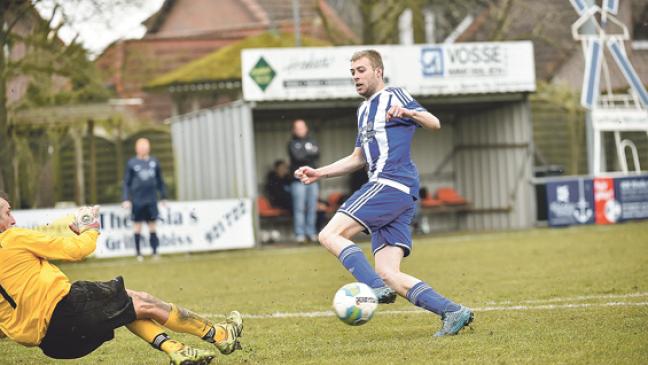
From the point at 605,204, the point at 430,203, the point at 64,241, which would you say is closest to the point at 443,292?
the point at 64,241

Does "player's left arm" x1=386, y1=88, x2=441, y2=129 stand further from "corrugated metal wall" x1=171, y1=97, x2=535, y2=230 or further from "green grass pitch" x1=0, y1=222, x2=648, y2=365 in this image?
"corrugated metal wall" x1=171, y1=97, x2=535, y2=230

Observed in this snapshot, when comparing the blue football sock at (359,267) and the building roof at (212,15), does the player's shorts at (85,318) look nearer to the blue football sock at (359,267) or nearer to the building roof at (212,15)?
the blue football sock at (359,267)

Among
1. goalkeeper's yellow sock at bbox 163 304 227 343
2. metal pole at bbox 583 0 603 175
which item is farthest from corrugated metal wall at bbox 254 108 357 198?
goalkeeper's yellow sock at bbox 163 304 227 343

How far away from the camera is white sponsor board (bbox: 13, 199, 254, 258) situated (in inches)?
792

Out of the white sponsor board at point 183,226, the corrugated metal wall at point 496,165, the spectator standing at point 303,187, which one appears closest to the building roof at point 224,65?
the corrugated metal wall at point 496,165

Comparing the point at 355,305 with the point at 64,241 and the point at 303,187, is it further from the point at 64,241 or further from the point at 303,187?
the point at 303,187

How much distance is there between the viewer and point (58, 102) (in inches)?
985

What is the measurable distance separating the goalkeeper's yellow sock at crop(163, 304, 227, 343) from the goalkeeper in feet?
0.49

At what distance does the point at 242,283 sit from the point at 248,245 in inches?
277

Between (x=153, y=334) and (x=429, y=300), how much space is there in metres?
1.99

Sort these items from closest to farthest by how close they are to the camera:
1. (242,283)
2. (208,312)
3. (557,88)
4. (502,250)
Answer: (208,312) → (242,283) → (502,250) → (557,88)

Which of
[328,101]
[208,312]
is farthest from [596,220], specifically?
[208,312]

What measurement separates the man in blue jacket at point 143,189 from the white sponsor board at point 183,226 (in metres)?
0.56

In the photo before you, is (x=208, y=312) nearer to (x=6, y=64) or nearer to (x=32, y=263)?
(x=32, y=263)
